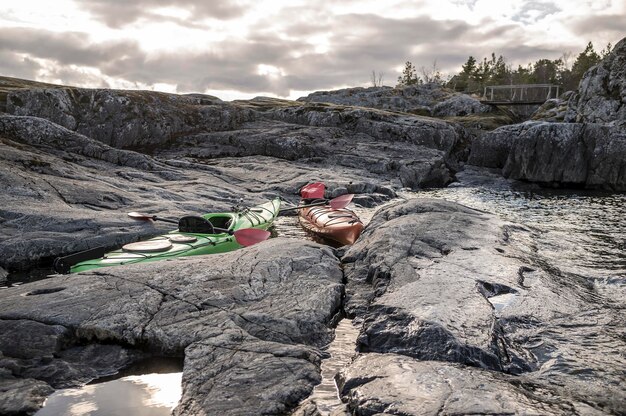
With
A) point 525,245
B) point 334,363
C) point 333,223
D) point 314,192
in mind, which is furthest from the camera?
point 314,192

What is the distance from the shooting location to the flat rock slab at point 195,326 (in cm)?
621

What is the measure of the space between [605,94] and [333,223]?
35.1 m

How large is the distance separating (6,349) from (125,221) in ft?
28.4

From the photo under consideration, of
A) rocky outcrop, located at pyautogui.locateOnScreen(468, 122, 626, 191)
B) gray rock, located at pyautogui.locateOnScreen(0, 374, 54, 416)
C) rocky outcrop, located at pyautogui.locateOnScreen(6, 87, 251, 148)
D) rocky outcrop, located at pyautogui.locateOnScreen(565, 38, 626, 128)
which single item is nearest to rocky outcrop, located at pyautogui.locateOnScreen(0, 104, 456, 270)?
rocky outcrop, located at pyautogui.locateOnScreen(6, 87, 251, 148)

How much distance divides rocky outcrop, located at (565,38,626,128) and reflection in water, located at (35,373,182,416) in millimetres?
41332

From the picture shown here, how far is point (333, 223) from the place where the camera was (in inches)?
644

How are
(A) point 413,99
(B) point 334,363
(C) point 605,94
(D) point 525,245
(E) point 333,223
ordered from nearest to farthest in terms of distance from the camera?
(B) point 334,363 → (D) point 525,245 → (E) point 333,223 → (C) point 605,94 → (A) point 413,99

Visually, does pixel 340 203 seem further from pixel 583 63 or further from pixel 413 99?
pixel 583 63

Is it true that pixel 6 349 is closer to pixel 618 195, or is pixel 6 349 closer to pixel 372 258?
pixel 372 258

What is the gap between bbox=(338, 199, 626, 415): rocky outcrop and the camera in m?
5.35

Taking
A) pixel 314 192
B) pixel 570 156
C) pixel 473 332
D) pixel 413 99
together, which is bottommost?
Result: pixel 473 332

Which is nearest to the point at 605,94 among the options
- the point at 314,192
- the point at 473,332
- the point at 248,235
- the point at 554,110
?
the point at 554,110

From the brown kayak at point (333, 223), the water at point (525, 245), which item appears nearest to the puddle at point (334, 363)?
the water at point (525, 245)

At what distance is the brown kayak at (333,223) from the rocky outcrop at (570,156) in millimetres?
21883
